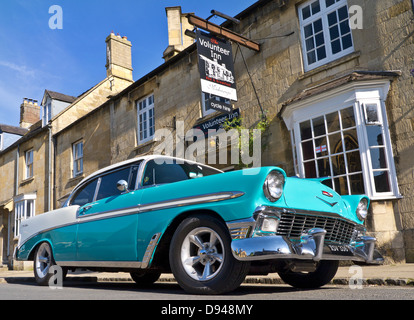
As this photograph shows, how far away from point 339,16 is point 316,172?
3.69 metres

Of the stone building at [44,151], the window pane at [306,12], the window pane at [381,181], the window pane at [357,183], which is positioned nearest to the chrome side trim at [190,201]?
the window pane at [357,183]

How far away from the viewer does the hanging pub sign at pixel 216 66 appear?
9.84 meters

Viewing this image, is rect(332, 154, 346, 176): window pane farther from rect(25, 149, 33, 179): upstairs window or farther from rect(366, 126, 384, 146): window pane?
rect(25, 149, 33, 179): upstairs window

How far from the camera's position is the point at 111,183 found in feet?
17.3

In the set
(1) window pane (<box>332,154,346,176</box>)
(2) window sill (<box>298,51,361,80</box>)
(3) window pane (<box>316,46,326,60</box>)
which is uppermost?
(3) window pane (<box>316,46,326,60</box>)

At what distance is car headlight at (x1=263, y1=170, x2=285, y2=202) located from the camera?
11.5 feet

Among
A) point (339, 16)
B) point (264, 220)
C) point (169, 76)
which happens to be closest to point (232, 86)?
point (339, 16)

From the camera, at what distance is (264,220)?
3.41 metres

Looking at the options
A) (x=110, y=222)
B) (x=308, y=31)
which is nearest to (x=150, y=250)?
(x=110, y=222)

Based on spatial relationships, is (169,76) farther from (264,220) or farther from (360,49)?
(264,220)

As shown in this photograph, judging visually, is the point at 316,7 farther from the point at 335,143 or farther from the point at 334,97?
the point at 335,143

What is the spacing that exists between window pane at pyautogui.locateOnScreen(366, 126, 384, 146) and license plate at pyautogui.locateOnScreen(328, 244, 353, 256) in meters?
4.70

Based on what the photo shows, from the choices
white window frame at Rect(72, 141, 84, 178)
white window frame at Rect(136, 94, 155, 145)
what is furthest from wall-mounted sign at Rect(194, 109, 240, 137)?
white window frame at Rect(72, 141, 84, 178)
